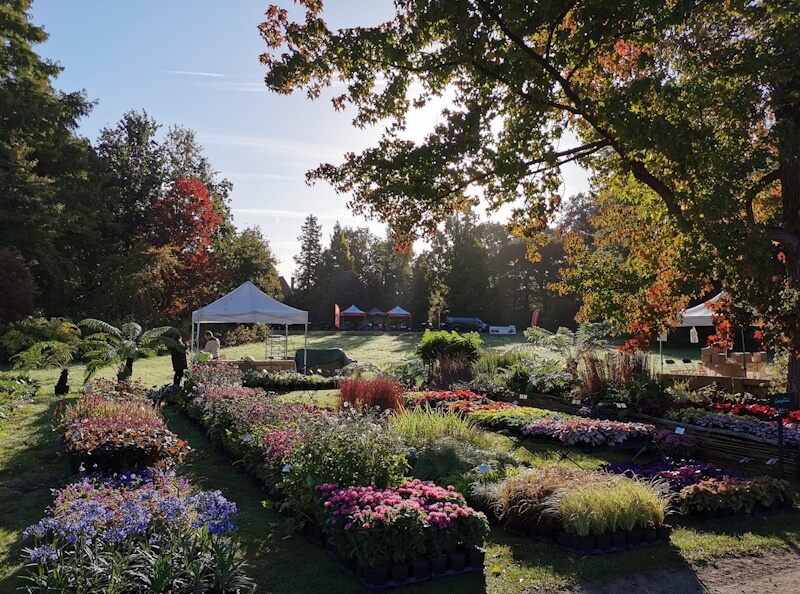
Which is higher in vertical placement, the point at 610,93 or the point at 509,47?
the point at 509,47

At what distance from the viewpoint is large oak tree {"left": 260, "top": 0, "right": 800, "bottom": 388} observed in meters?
6.97

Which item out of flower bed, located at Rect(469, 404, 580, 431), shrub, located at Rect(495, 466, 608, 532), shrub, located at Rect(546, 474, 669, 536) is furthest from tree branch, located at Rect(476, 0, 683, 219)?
shrub, located at Rect(546, 474, 669, 536)

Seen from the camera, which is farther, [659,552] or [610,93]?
[610,93]

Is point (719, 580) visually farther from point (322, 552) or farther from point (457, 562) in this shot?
point (322, 552)

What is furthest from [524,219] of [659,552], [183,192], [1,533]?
[183,192]

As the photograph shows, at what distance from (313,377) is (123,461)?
8395 millimetres

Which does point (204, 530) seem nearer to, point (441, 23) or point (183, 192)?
point (441, 23)

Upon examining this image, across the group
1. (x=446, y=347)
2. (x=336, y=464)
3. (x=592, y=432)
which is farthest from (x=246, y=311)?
(x=336, y=464)

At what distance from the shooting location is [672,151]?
6836 millimetres

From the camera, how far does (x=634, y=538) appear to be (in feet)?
14.5

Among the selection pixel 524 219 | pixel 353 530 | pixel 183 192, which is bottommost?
pixel 353 530

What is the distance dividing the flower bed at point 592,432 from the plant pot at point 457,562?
11.0 feet

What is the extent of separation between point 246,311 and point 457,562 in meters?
12.5

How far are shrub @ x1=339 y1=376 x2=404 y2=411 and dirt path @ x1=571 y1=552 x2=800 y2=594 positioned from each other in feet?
16.0
